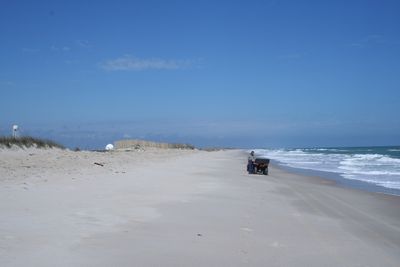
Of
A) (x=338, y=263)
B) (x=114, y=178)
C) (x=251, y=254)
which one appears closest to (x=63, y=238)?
(x=251, y=254)

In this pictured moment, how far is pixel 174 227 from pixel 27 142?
20.1 m

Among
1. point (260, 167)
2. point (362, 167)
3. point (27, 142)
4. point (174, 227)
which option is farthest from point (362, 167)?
point (174, 227)

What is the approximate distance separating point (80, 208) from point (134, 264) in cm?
362

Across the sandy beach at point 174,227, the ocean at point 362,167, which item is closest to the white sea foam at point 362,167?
the ocean at point 362,167

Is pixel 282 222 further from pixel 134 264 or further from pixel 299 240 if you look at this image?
pixel 134 264

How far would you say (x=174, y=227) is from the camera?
8117 mm

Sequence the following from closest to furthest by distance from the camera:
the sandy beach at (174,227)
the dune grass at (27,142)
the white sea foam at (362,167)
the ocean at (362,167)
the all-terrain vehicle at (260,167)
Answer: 1. the sandy beach at (174,227)
2. the dune grass at (27,142)
3. the ocean at (362,167)
4. the white sea foam at (362,167)
5. the all-terrain vehicle at (260,167)

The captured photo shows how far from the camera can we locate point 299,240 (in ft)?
25.8

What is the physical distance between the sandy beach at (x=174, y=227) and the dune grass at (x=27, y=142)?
32.1ft

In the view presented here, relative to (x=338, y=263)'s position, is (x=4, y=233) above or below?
above

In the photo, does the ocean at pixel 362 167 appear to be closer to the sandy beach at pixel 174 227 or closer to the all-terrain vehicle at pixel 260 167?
the all-terrain vehicle at pixel 260 167

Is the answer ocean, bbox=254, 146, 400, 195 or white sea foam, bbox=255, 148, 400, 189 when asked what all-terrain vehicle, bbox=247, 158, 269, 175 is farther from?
white sea foam, bbox=255, 148, 400, 189

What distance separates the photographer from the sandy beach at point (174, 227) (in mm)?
5988

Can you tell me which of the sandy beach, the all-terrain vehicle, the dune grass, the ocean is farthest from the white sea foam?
the dune grass
